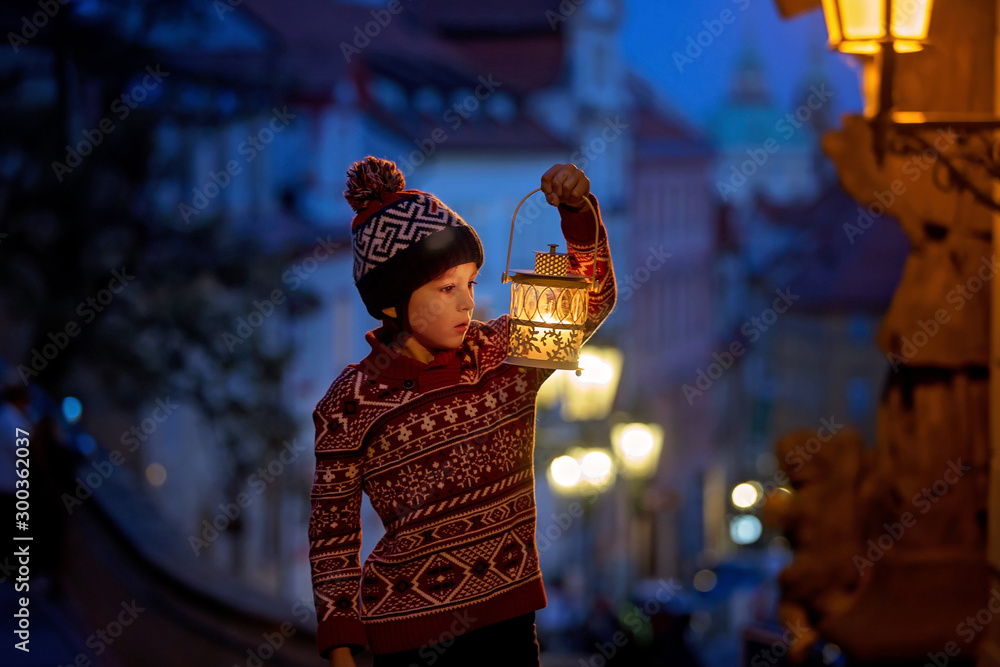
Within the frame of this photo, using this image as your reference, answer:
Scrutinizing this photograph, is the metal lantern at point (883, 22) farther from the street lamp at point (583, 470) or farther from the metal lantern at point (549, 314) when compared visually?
the street lamp at point (583, 470)

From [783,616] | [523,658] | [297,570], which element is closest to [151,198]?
[297,570]

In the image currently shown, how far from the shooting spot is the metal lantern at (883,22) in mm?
4031

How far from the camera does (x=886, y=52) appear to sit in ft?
13.3

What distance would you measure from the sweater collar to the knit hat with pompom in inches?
3.6

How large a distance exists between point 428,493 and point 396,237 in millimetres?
556

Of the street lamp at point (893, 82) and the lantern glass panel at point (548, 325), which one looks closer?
the lantern glass panel at point (548, 325)

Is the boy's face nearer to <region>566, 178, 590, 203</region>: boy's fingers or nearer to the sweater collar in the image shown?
the sweater collar

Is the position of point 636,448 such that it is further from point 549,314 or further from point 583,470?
point 549,314

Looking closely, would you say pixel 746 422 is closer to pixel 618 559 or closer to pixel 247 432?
pixel 618 559

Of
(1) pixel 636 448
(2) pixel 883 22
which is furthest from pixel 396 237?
(1) pixel 636 448

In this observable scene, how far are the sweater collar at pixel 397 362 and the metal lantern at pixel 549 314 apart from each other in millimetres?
159

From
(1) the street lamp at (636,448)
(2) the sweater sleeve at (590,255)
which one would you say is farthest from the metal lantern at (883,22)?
(1) the street lamp at (636,448)

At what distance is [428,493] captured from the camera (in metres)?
2.95

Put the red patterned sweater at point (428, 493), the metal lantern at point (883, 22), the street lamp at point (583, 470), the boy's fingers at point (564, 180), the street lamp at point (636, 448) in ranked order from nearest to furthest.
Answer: the boy's fingers at point (564, 180) → the red patterned sweater at point (428, 493) → the metal lantern at point (883, 22) → the street lamp at point (583, 470) → the street lamp at point (636, 448)
